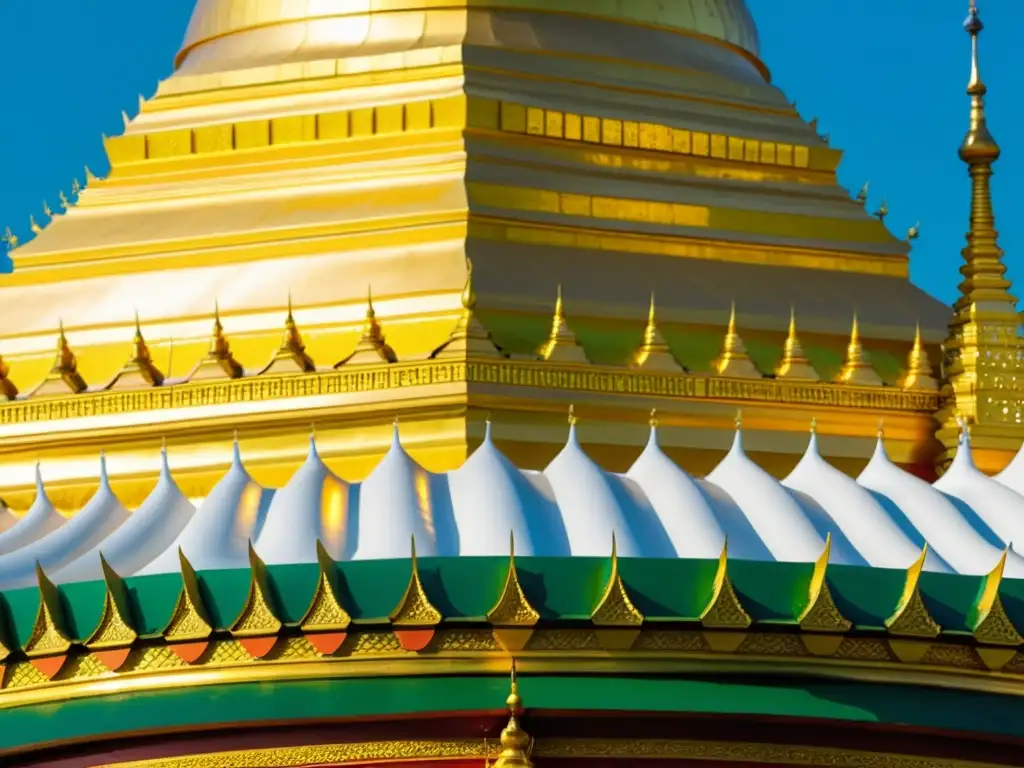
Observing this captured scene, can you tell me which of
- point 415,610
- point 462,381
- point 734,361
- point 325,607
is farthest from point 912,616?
point 734,361

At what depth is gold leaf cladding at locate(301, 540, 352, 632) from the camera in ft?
56.9

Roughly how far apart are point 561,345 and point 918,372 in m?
2.87

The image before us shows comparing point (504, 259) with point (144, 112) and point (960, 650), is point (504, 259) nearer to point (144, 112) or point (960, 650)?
point (144, 112)

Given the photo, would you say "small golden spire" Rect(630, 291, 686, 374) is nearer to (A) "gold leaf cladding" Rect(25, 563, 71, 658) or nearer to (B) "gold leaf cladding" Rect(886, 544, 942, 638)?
(B) "gold leaf cladding" Rect(886, 544, 942, 638)

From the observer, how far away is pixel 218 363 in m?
23.0

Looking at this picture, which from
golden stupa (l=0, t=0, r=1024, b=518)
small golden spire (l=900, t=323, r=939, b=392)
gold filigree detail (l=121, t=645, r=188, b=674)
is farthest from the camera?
small golden spire (l=900, t=323, r=939, b=392)

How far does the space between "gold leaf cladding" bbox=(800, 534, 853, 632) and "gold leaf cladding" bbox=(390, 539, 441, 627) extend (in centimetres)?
189

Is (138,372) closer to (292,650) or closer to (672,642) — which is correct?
(292,650)

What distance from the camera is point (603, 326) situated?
23406 mm

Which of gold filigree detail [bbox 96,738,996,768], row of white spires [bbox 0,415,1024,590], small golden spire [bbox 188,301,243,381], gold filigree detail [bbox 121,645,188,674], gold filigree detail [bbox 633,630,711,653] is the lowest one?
gold filigree detail [bbox 96,738,996,768]

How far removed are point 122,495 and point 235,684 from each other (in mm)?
5623

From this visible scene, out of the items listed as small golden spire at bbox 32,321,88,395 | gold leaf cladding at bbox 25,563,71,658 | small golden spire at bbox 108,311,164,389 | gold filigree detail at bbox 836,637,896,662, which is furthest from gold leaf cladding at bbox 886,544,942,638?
small golden spire at bbox 32,321,88,395

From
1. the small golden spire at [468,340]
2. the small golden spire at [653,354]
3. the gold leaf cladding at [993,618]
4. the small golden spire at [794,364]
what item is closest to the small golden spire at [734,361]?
the small golden spire at [794,364]

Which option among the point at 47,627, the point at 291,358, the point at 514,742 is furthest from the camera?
the point at 291,358
